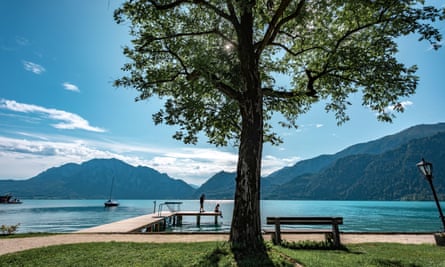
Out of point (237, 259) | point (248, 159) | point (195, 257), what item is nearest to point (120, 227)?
point (195, 257)

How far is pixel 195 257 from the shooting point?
6.88 meters

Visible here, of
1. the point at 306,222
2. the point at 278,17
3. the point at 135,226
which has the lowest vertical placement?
the point at 135,226

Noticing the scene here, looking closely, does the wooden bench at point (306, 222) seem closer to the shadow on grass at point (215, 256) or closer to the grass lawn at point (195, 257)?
the grass lawn at point (195, 257)

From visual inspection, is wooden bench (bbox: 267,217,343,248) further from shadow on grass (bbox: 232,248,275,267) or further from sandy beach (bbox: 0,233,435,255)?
shadow on grass (bbox: 232,248,275,267)

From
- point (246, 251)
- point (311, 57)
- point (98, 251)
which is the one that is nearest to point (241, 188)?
point (246, 251)

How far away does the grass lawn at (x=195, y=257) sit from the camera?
6438 millimetres

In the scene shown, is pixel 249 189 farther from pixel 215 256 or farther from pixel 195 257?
pixel 195 257

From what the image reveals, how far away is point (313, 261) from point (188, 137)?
7870 millimetres

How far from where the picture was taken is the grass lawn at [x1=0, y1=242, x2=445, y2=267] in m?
6.44

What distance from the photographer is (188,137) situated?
1255cm

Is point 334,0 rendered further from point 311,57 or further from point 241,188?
point 241,188

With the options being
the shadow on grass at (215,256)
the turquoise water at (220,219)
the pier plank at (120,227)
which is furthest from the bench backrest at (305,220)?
the turquoise water at (220,219)

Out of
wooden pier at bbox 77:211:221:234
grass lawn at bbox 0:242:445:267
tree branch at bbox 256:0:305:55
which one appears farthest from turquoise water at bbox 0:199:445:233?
tree branch at bbox 256:0:305:55

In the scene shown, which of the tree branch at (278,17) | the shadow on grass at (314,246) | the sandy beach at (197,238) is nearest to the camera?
the tree branch at (278,17)
